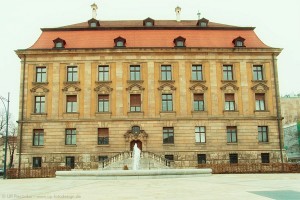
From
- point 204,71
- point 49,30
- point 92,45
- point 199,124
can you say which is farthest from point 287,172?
point 49,30

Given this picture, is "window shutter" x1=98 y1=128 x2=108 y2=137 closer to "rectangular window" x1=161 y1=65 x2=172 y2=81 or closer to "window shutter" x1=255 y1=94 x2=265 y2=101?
"rectangular window" x1=161 y1=65 x2=172 y2=81

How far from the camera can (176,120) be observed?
3816 centimetres

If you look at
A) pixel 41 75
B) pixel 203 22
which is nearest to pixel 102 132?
pixel 41 75

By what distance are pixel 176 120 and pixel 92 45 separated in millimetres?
12273

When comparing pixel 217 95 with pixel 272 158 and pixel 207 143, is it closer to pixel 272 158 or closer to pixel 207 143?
pixel 207 143

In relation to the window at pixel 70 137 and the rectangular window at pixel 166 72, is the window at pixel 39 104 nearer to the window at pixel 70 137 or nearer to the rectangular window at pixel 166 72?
the window at pixel 70 137

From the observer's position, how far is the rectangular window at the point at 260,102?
39156 millimetres

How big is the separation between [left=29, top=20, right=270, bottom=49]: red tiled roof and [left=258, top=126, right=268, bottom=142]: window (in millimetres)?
9125

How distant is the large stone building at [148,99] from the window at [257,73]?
11 centimetres

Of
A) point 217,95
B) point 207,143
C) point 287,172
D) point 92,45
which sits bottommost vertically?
point 287,172

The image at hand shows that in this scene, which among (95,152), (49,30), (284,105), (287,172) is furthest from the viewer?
(284,105)

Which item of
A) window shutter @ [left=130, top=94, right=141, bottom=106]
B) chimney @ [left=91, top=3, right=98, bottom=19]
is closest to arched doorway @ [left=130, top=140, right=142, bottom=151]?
window shutter @ [left=130, top=94, right=141, bottom=106]

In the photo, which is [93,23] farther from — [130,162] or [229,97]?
[130,162]

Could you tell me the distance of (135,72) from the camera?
3938cm
